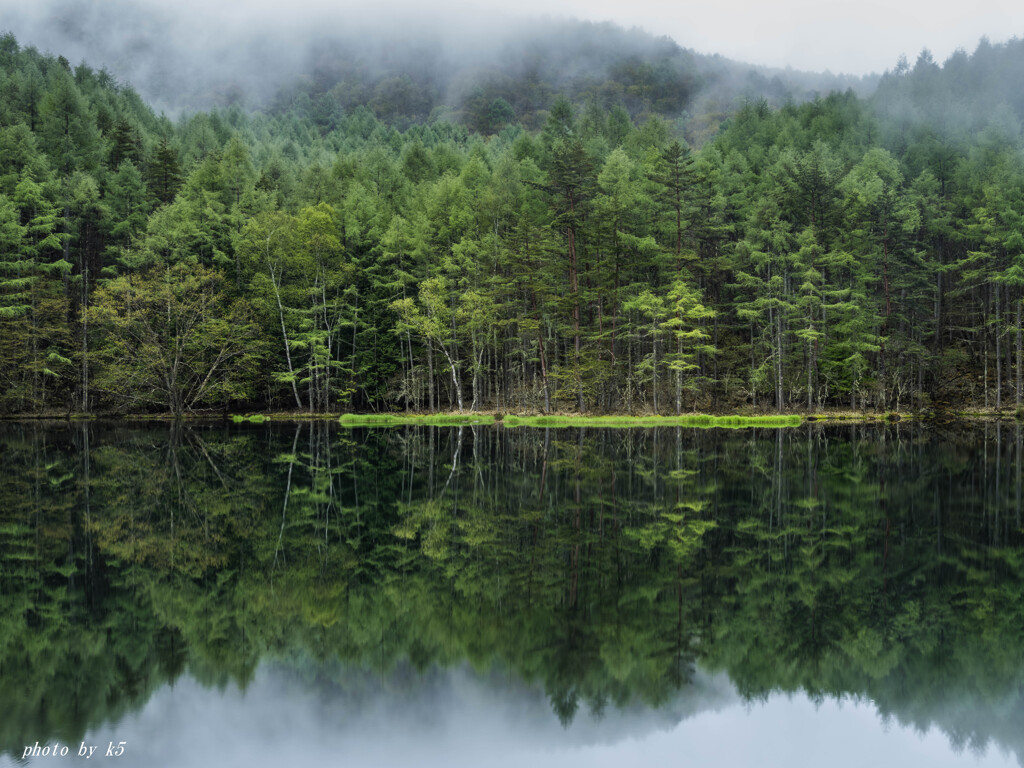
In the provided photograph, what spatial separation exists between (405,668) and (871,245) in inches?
2088

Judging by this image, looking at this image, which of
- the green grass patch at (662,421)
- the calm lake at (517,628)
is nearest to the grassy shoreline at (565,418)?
the green grass patch at (662,421)

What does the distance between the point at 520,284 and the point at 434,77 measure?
486 feet

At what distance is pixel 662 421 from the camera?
44.0m

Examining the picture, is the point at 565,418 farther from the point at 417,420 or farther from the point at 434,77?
the point at 434,77

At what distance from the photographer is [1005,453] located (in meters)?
25.8

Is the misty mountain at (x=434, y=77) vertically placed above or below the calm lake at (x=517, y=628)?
above

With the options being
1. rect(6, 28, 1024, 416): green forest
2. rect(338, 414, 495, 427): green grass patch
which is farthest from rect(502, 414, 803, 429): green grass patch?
rect(6, 28, 1024, 416): green forest

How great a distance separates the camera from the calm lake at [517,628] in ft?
20.4

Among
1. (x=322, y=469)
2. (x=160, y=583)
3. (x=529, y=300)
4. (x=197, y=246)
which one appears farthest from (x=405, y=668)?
(x=197, y=246)

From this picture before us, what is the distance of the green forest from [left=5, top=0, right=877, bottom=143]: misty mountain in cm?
6705

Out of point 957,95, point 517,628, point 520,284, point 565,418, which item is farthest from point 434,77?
point 517,628

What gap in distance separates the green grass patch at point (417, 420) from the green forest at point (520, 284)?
11.2ft

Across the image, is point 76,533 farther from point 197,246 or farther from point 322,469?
point 197,246

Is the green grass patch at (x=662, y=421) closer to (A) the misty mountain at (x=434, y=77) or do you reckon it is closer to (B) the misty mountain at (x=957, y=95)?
(B) the misty mountain at (x=957, y=95)
